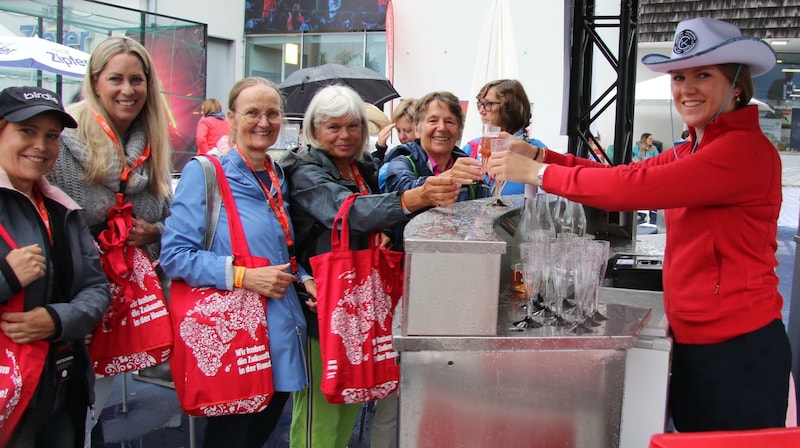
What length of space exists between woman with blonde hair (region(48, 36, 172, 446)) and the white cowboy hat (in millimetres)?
1917

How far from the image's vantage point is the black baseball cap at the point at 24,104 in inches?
81.7

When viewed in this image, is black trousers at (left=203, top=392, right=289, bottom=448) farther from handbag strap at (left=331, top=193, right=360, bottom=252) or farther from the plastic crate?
the plastic crate

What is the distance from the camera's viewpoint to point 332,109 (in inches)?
103

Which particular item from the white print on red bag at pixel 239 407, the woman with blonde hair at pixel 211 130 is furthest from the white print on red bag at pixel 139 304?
the woman with blonde hair at pixel 211 130

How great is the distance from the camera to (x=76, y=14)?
10.9 meters

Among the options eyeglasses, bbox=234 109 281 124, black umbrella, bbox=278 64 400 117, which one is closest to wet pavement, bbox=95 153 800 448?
eyeglasses, bbox=234 109 281 124

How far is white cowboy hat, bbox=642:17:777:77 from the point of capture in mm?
1883

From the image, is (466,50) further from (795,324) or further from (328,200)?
(328,200)

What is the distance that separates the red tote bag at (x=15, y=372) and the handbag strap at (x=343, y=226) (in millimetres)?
1009

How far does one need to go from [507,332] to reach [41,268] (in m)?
1.44

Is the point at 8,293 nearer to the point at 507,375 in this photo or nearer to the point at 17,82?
the point at 507,375

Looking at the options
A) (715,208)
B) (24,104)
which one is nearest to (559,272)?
(715,208)

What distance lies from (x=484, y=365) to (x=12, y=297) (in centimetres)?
146

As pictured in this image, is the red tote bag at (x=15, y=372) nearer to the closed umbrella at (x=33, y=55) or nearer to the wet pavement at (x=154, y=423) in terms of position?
the wet pavement at (x=154, y=423)
